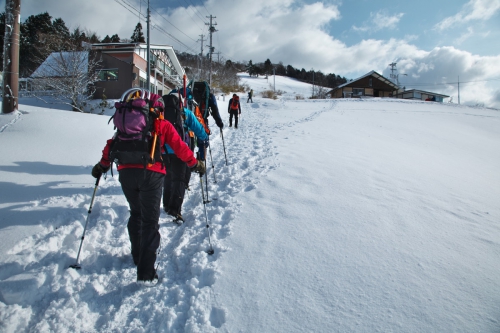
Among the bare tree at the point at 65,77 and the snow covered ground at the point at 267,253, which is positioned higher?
the bare tree at the point at 65,77

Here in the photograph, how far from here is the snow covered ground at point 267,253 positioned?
2230mm

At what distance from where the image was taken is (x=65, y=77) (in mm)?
18453

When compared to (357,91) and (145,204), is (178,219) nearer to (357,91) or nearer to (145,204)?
(145,204)

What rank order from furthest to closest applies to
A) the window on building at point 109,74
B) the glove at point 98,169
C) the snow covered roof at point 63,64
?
1. the window on building at point 109,74
2. the snow covered roof at point 63,64
3. the glove at point 98,169

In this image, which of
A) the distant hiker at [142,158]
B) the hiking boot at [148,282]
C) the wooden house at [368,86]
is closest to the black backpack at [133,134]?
the distant hiker at [142,158]

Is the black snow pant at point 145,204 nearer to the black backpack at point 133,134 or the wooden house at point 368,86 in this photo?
the black backpack at point 133,134

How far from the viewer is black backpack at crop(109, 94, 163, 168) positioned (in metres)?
2.54

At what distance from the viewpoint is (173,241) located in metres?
3.57

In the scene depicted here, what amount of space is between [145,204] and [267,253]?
1.46m

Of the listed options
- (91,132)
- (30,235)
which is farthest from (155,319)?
(91,132)

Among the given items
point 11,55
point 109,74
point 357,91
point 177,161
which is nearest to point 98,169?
point 177,161

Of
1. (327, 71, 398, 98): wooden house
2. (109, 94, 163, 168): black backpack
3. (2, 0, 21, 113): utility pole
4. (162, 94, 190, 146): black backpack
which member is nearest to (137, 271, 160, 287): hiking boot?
(109, 94, 163, 168): black backpack

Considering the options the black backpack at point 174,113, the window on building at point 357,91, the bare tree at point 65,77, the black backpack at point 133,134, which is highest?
the window on building at point 357,91

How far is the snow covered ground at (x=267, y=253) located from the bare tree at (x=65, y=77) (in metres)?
15.4
